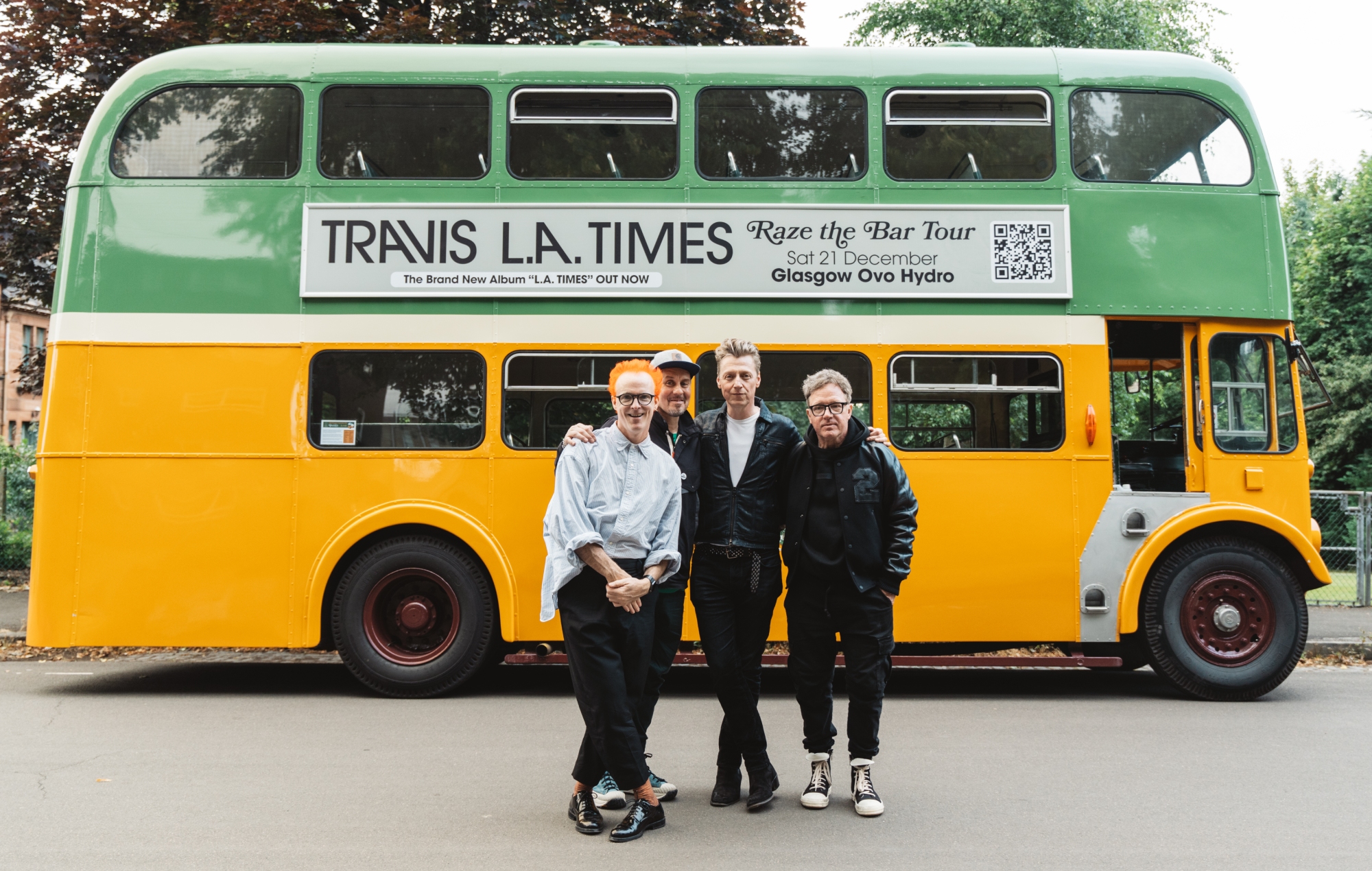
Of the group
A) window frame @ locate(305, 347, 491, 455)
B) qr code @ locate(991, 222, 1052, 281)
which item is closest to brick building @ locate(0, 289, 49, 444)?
window frame @ locate(305, 347, 491, 455)

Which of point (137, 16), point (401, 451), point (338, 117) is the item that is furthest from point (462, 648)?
point (137, 16)

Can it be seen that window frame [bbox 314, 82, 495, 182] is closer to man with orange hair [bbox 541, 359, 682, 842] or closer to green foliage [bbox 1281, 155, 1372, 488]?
man with orange hair [bbox 541, 359, 682, 842]

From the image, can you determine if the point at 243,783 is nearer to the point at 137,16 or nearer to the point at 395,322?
the point at 395,322

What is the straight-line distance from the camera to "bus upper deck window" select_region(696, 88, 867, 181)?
7.31 meters

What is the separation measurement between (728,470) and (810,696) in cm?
106

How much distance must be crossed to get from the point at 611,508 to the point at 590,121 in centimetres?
395

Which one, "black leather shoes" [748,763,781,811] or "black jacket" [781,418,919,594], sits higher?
"black jacket" [781,418,919,594]

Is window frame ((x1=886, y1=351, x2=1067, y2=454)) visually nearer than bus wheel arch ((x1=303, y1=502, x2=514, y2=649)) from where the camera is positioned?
No

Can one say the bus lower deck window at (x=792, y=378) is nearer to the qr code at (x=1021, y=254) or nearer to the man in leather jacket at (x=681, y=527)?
the qr code at (x=1021, y=254)

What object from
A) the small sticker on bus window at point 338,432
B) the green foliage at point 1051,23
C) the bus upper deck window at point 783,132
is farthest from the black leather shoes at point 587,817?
the green foliage at point 1051,23

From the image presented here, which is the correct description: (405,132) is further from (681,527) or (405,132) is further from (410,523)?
(681,527)

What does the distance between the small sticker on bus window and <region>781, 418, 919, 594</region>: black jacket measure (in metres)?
3.77

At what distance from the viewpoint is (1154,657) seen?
714 centimetres

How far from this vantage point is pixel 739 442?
4633 mm
